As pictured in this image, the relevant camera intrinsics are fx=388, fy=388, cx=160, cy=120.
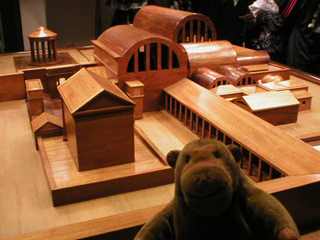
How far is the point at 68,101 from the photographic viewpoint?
64.7 inches

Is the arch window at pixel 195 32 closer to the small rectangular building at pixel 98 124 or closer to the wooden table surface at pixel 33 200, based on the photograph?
the wooden table surface at pixel 33 200

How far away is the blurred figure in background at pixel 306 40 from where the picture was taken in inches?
129

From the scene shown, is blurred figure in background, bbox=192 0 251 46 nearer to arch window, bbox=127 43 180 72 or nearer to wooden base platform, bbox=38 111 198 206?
arch window, bbox=127 43 180 72

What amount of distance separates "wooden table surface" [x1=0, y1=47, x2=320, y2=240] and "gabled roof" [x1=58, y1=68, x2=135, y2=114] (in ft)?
1.22

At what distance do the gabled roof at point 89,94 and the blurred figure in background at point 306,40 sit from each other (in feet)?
7.36

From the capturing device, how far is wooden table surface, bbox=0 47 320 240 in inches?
56.3

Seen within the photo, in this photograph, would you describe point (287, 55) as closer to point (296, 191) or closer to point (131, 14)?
point (131, 14)

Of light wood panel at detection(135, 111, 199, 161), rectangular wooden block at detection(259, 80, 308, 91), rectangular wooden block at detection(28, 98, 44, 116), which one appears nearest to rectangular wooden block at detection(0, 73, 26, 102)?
rectangular wooden block at detection(28, 98, 44, 116)

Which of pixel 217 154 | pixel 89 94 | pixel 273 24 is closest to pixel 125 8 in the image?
pixel 273 24

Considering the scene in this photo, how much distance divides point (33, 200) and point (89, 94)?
49cm

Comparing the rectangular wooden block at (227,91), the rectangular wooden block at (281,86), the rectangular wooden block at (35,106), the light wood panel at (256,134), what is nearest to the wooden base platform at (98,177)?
the light wood panel at (256,134)

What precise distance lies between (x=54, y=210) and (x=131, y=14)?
118 inches

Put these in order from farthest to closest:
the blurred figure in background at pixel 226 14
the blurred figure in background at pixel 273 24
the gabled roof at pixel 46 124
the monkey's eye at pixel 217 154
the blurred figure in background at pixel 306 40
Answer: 1. the blurred figure in background at pixel 226 14
2. the blurred figure in background at pixel 273 24
3. the blurred figure in background at pixel 306 40
4. the gabled roof at pixel 46 124
5. the monkey's eye at pixel 217 154

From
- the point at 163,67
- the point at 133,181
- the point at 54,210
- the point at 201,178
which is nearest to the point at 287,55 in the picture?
the point at 163,67
